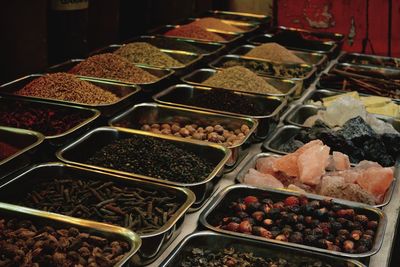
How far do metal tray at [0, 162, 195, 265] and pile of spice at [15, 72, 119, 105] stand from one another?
556 mm

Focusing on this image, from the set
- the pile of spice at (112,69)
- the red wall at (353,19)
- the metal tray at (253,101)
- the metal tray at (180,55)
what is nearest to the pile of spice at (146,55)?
the metal tray at (180,55)

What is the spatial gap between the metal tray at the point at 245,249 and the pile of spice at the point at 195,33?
7.00 ft

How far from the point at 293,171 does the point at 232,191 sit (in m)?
0.29

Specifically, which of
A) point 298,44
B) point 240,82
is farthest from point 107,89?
point 298,44

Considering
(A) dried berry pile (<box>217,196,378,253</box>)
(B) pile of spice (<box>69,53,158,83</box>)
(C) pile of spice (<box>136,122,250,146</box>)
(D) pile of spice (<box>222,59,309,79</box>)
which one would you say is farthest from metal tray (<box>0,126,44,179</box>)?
(D) pile of spice (<box>222,59,309,79</box>)

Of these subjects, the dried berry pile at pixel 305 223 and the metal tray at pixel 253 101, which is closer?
the dried berry pile at pixel 305 223

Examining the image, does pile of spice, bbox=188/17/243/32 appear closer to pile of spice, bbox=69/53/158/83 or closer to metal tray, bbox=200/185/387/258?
pile of spice, bbox=69/53/158/83

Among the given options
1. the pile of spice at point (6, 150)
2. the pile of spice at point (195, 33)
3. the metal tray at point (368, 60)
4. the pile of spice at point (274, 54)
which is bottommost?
the pile of spice at point (6, 150)

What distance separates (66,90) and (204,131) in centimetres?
60

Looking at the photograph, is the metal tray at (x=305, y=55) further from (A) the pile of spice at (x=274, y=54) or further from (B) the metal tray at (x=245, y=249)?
(B) the metal tray at (x=245, y=249)

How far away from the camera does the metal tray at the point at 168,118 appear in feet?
8.35

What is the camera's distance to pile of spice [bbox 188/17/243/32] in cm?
413

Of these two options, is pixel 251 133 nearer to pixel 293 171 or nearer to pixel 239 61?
pixel 293 171

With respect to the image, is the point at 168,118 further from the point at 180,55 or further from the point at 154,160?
the point at 180,55
